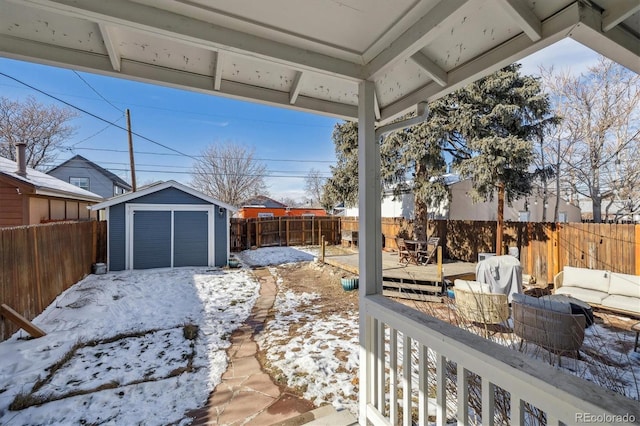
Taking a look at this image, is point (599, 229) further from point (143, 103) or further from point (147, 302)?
point (143, 103)

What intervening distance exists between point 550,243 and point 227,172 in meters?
21.5

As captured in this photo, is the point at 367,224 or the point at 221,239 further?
the point at 221,239

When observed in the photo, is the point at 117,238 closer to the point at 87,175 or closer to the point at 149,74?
the point at 149,74

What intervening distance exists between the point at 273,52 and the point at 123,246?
949cm

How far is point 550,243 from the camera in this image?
745 cm

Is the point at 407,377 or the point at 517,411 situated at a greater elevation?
the point at 517,411

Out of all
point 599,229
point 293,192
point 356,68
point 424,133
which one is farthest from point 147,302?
point 293,192

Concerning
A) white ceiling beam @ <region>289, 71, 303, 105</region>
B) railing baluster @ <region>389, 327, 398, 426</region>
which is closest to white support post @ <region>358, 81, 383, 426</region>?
railing baluster @ <region>389, 327, 398, 426</region>

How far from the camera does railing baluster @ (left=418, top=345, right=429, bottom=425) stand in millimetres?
1488

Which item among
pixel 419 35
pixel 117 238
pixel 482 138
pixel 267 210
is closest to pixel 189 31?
pixel 419 35

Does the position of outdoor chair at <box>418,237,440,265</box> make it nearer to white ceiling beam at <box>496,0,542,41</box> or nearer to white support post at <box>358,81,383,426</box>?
white support post at <box>358,81,383,426</box>

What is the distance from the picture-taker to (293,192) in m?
41.8

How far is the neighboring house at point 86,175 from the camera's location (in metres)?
18.3

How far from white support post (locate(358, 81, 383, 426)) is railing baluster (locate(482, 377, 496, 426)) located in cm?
85
